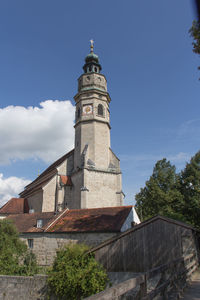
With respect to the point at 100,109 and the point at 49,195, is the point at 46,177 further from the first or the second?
the point at 100,109

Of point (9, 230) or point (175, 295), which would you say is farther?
point (9, 230)

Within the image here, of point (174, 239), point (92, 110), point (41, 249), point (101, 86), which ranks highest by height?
point (101, 86)

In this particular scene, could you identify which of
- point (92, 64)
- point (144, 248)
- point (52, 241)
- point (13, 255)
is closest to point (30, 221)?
point (13, 255)

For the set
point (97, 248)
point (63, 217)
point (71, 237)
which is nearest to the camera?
point (97, 248)

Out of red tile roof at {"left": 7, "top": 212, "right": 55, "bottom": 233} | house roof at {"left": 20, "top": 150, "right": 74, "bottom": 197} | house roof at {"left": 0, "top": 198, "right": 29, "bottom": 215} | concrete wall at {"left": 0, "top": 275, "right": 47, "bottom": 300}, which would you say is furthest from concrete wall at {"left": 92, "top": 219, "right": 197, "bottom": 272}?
house roof at {"left": 0, "top": 198, "right": 29, "bottom": 215}

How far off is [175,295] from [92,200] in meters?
20.1

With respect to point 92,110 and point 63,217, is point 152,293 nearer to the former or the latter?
point 63,217

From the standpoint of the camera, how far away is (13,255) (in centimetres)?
1545

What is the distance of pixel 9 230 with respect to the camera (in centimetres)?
1628

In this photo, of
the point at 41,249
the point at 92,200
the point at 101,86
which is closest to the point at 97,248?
the point at 41,249

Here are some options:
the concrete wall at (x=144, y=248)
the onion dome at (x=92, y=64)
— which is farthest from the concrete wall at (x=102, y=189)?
the onion dome at (x=92, y=64)

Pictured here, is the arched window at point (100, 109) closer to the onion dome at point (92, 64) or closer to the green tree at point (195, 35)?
the onion dome at point (92, 64)

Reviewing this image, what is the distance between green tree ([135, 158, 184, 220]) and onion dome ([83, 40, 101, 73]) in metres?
16.3

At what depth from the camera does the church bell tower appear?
25812mm
